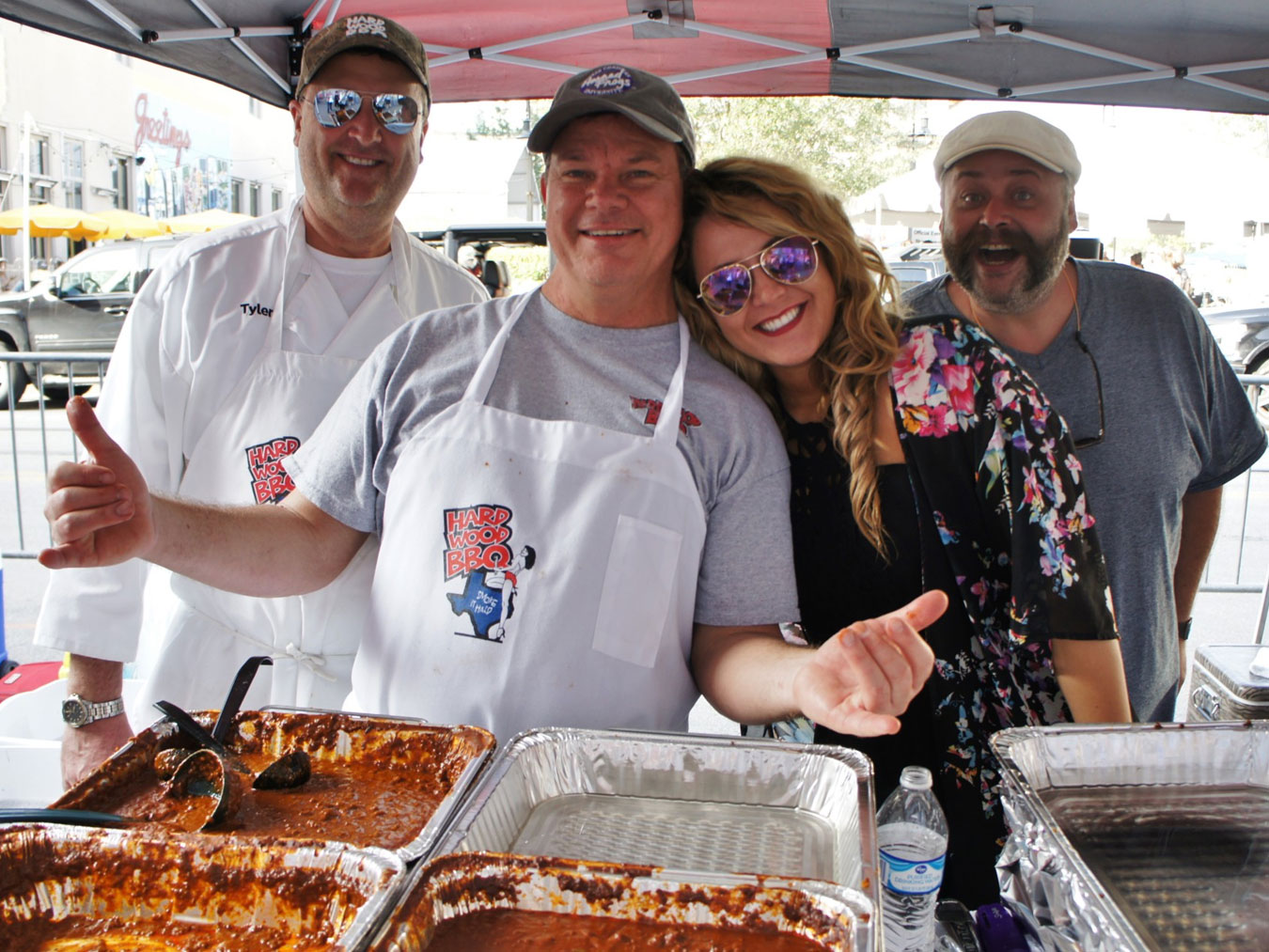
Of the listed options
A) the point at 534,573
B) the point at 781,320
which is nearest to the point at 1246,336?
the point at 781,320

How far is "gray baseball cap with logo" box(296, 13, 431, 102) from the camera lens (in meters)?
2.17

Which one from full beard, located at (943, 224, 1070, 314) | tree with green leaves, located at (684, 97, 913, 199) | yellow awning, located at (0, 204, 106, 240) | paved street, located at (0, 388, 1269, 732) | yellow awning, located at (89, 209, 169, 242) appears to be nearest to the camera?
full beard, located at (943, 224, 1070, 314)

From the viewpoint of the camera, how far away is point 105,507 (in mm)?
1438

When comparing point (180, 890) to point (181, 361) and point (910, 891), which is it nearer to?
point (910, 891)

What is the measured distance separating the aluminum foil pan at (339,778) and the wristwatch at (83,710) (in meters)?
0.67

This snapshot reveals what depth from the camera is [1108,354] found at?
2264 millimetres

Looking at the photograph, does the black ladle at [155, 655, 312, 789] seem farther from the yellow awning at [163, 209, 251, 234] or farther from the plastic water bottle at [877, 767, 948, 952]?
the yellow awning at [163, 209, 251, 234]

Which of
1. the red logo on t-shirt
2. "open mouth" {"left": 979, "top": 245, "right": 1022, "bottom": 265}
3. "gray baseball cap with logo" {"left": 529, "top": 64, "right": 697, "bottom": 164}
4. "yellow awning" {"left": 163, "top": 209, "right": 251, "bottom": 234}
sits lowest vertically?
the red logo on t-shirt

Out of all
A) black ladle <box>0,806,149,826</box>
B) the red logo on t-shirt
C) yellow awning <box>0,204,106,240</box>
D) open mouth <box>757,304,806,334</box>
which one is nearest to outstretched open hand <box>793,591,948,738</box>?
the red logo on t-shirt

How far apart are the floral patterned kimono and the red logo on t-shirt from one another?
221 mm

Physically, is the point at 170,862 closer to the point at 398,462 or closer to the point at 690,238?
the point at 398,462

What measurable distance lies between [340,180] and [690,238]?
0.89 meters

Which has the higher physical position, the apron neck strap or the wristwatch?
the apron neck strap

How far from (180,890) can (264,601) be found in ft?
3.42
